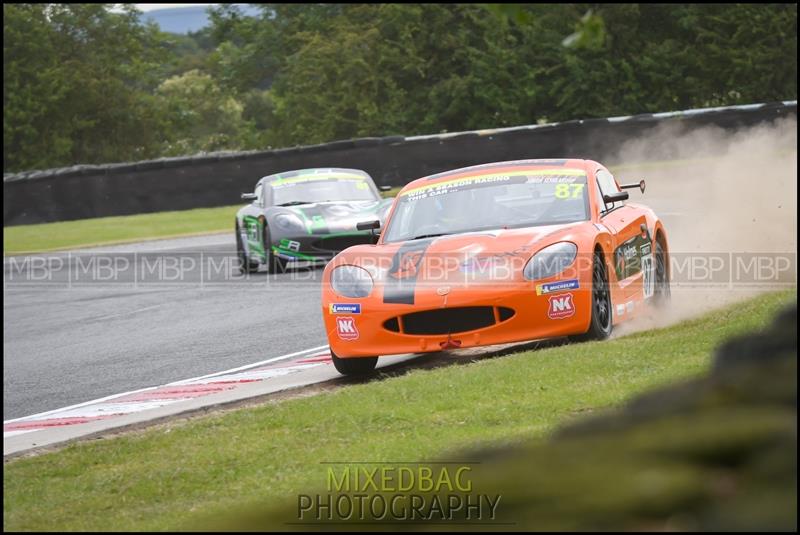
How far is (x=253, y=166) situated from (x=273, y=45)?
29.8 metres

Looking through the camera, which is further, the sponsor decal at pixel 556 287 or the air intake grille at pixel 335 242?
the air intake grille at pixel 335 242

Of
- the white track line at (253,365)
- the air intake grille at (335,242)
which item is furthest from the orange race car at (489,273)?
the air intake grille at (335,242)

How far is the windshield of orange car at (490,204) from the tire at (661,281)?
3.79 ft

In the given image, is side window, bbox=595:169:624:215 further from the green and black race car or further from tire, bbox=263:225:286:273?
tire, bbox=263:225:286:273

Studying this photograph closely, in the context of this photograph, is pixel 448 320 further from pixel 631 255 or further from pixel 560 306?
pixel 631 255

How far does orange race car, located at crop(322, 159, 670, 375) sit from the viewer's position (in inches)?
320

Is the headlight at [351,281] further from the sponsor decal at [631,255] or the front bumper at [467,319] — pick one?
the sponsor decal at [631,255]

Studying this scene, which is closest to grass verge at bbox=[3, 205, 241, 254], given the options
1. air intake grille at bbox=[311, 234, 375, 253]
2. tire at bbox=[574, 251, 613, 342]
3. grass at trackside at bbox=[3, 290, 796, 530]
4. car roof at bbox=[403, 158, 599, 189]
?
air intake grille at bbox=[311, 234, 375, 253]

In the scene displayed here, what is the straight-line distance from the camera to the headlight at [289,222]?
1656 centimetres

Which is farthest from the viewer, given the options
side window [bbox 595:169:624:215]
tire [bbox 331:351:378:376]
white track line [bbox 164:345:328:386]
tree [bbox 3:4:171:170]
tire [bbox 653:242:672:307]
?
tree [bbox 3:4:171:170]

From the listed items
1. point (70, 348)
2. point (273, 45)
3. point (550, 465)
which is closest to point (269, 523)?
point (550, 465)

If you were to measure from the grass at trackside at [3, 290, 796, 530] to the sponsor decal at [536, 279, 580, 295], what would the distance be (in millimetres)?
517

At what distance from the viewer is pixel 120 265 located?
20156mm

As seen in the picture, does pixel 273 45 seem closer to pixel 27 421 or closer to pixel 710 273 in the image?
pixel 710 273
